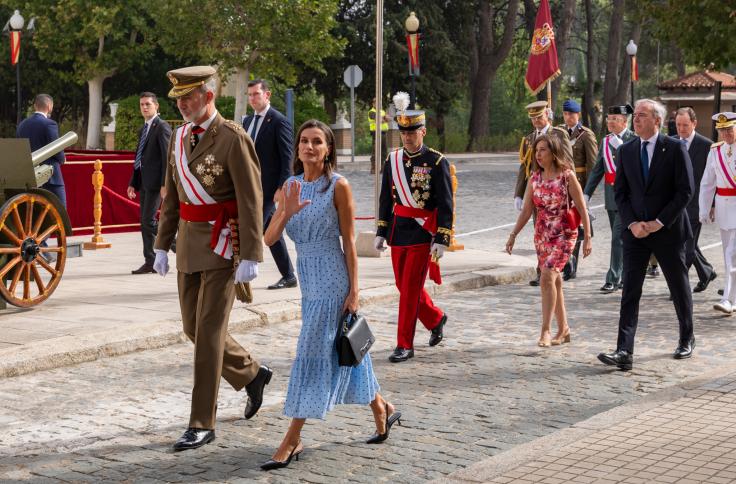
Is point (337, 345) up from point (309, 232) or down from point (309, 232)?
down

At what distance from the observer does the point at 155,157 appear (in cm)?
1198

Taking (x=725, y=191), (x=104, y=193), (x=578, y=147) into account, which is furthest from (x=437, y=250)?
(x=104, y=193)

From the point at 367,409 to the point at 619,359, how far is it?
198cm

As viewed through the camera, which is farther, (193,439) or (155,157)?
(155,157)

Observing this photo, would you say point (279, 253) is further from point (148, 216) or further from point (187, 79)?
point (187, 79)

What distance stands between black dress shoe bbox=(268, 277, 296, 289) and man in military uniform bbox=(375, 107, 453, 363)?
292cm

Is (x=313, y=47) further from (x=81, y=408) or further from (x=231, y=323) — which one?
(x=81, y=408)

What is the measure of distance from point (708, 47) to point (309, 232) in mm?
22173

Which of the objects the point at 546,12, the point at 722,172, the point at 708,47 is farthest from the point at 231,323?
the point at 708,47

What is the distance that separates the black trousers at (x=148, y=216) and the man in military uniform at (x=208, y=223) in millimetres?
6017

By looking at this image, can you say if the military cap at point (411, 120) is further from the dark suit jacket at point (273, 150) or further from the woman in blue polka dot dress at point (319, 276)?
the dark suit jacket at point (273, 150)

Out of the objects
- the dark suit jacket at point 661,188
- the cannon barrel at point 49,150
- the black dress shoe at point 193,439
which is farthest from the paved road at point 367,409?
the cannon barrel at point 49,150

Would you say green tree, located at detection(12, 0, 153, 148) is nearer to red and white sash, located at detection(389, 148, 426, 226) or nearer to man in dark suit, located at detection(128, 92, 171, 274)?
man in dark suit, located at detection(128, 92, 171, 274)

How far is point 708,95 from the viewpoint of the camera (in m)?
46.2
